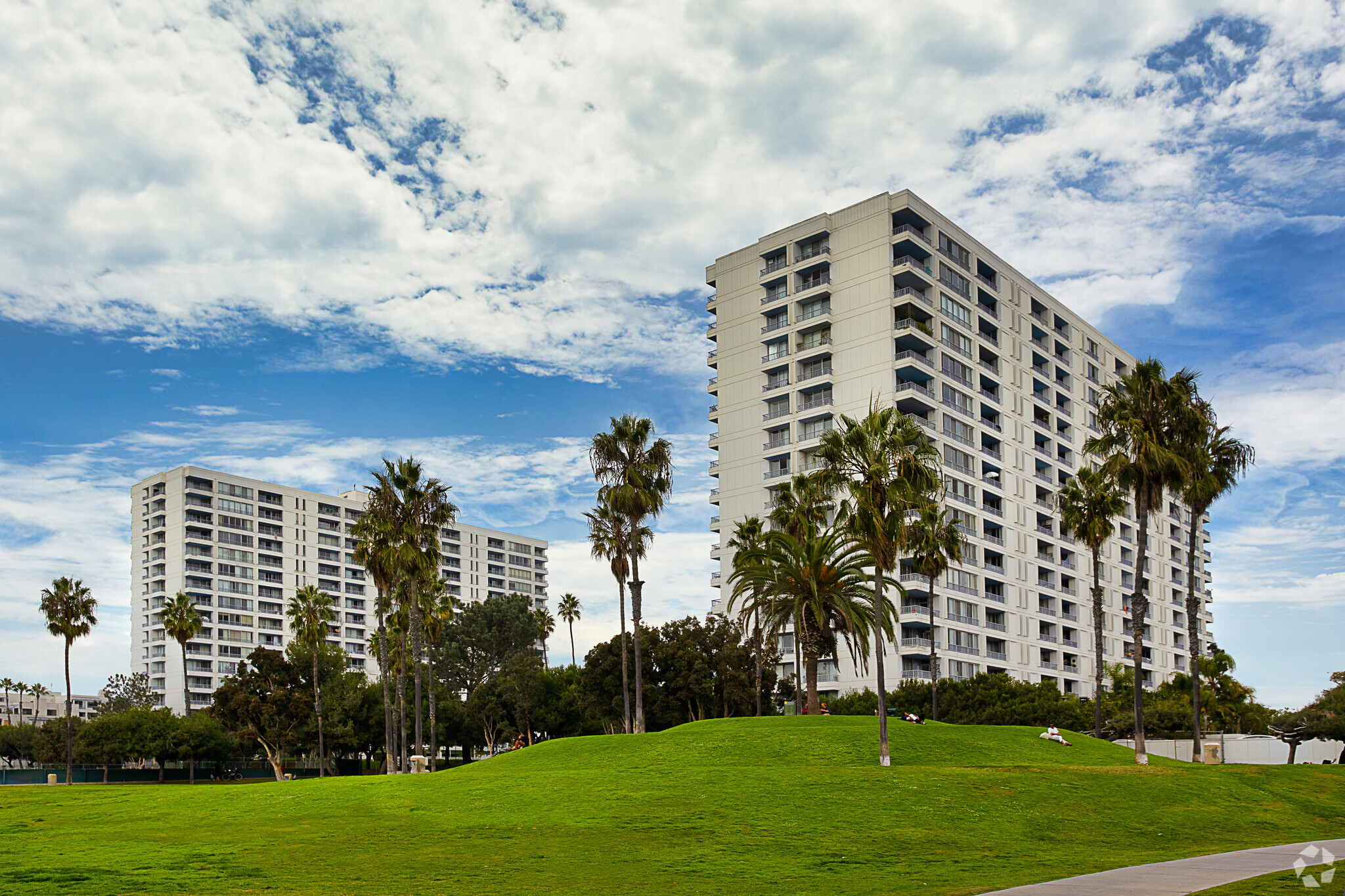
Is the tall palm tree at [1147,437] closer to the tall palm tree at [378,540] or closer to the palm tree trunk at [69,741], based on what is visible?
the tall palm tree at [378,540]

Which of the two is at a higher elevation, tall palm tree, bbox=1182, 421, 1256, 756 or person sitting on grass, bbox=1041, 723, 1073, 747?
tall palm tree, bbox=1182, 421, 1256, 756

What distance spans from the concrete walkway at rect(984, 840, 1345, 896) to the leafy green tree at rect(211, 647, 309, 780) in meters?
90.0

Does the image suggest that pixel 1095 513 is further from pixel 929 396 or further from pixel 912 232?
pixel 912 232

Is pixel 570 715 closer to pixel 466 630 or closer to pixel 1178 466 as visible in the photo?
pixel 466 630

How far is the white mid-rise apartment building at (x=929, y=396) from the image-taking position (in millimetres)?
103062

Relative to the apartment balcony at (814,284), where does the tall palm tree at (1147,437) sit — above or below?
below

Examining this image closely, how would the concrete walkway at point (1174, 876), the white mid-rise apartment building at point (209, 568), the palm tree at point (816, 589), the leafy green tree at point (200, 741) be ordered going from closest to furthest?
the concrete walkway at point (1174, 876)
the palm tree at point (816, 589)
the leafy green tree at point (200, 741)
the white mid-rise apartment building at point (209, 568)

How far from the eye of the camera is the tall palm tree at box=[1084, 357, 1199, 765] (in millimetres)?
46000

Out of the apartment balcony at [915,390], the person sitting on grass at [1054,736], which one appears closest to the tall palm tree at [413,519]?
the person sitting on grass at [1054,736]

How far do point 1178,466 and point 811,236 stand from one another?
70.5 metres

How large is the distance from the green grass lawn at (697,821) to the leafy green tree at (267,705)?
52958 mm

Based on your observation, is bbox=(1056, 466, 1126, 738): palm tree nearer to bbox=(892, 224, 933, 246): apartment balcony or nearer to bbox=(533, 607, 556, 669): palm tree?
bbox=(892, 224, 933, 246): apartment balcony

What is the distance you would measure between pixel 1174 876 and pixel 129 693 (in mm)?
174508

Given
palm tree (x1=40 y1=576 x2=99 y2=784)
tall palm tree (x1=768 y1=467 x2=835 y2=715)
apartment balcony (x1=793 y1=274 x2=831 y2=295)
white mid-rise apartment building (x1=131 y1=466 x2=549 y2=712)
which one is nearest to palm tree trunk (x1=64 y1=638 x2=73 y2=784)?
palm tree (x1=40 y1=576 x2=99 y2=784)
